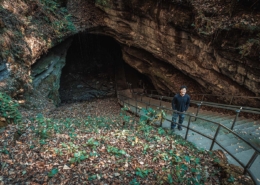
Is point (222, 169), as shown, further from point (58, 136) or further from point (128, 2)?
point (128, 2)

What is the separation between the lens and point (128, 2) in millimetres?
10555

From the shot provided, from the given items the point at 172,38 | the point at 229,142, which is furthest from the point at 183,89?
the point at 172,38

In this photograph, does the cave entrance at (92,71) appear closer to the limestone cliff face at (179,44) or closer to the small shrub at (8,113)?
the limestone cliff face at (179,44)

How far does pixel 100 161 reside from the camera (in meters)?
3.63

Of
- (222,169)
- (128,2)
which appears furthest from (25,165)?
(128,2)

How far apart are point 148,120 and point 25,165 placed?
4415 mm

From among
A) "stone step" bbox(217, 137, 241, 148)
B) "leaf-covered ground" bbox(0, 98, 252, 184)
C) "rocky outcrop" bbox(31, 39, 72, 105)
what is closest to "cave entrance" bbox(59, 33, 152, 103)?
"rocky outcrop" bbox(31, 39, 72, 105)

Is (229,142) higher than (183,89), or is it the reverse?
(183,89)

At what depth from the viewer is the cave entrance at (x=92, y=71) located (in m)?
15.4

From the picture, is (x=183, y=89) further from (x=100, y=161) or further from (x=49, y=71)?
(x=49, y=71)

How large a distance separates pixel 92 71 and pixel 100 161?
14.5 metres

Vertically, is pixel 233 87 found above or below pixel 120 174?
above

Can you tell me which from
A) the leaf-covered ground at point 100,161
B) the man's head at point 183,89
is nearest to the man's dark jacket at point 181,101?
the man's head at point 183,89

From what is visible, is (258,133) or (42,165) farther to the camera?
(258,133)
